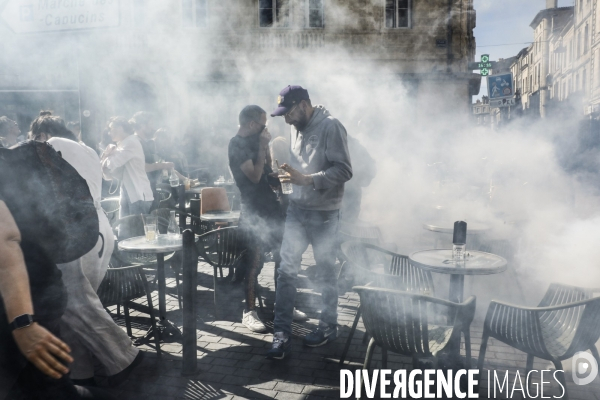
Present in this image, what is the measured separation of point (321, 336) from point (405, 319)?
134 cm

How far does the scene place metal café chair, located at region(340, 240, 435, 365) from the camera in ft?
11.2

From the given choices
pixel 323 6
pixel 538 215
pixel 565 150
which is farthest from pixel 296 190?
pixel 565 150

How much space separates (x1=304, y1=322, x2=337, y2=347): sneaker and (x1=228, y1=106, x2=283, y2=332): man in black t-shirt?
1.61 feet

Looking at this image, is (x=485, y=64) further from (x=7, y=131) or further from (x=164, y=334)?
(x=164, y=334)

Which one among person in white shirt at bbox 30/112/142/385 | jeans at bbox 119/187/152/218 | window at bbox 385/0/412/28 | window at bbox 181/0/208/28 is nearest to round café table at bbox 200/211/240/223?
jeans at bbox 119/187/152/218

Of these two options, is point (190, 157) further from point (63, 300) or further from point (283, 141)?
point (63, 300)

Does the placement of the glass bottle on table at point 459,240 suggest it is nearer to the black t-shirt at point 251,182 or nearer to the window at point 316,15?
the black t-shirt at point 251,182

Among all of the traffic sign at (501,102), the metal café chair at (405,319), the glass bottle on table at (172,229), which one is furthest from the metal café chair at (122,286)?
the traffic sign at (501,102)

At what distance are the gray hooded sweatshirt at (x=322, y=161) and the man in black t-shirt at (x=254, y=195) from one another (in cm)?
45

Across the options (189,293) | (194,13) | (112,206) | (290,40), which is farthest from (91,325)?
(290,40)

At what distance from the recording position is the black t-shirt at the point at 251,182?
407 centimetres

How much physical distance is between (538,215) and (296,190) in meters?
5.19

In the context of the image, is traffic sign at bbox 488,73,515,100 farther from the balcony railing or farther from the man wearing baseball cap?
the man wearing baseball cap

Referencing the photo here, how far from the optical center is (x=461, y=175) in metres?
12.6
